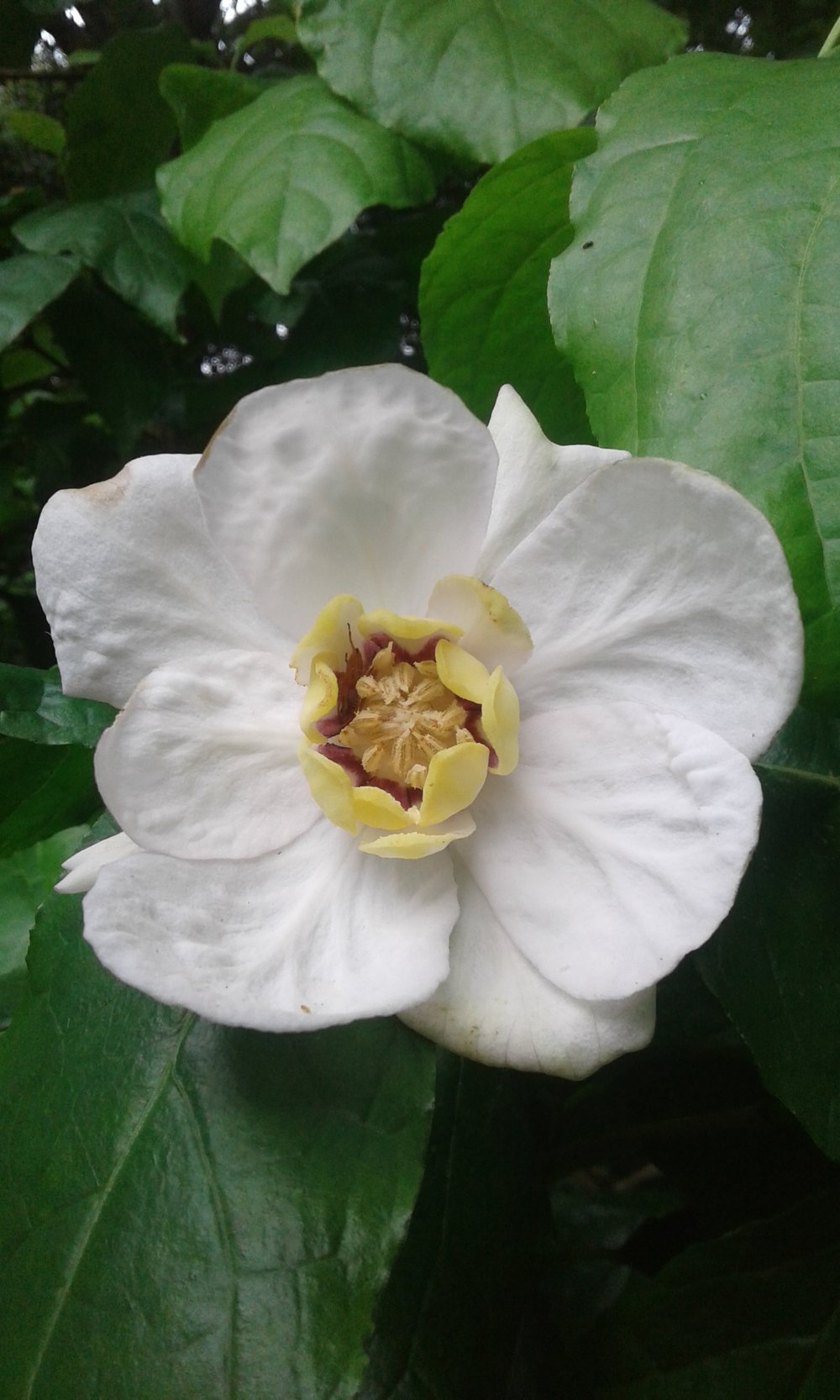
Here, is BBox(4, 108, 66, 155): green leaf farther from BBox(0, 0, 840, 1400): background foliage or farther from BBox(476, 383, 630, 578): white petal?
BBox(476, 383, 630, 578): white petal

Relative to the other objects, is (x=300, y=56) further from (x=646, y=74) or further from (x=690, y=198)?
(x=690, y=198)

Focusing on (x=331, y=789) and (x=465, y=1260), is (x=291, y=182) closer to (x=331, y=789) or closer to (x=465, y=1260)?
(x=331, y=789)

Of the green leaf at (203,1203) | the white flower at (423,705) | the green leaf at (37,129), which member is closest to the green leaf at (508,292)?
the white flower at (423,705)

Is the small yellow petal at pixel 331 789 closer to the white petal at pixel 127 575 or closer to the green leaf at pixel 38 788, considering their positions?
the white petal at pixel 127 575

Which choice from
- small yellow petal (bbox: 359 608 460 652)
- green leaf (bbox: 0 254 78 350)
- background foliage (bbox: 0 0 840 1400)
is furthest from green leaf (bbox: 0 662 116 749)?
green leaf (bbox: 0 254 78 350)

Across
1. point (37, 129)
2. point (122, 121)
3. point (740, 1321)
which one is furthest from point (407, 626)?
point (37, 129)
